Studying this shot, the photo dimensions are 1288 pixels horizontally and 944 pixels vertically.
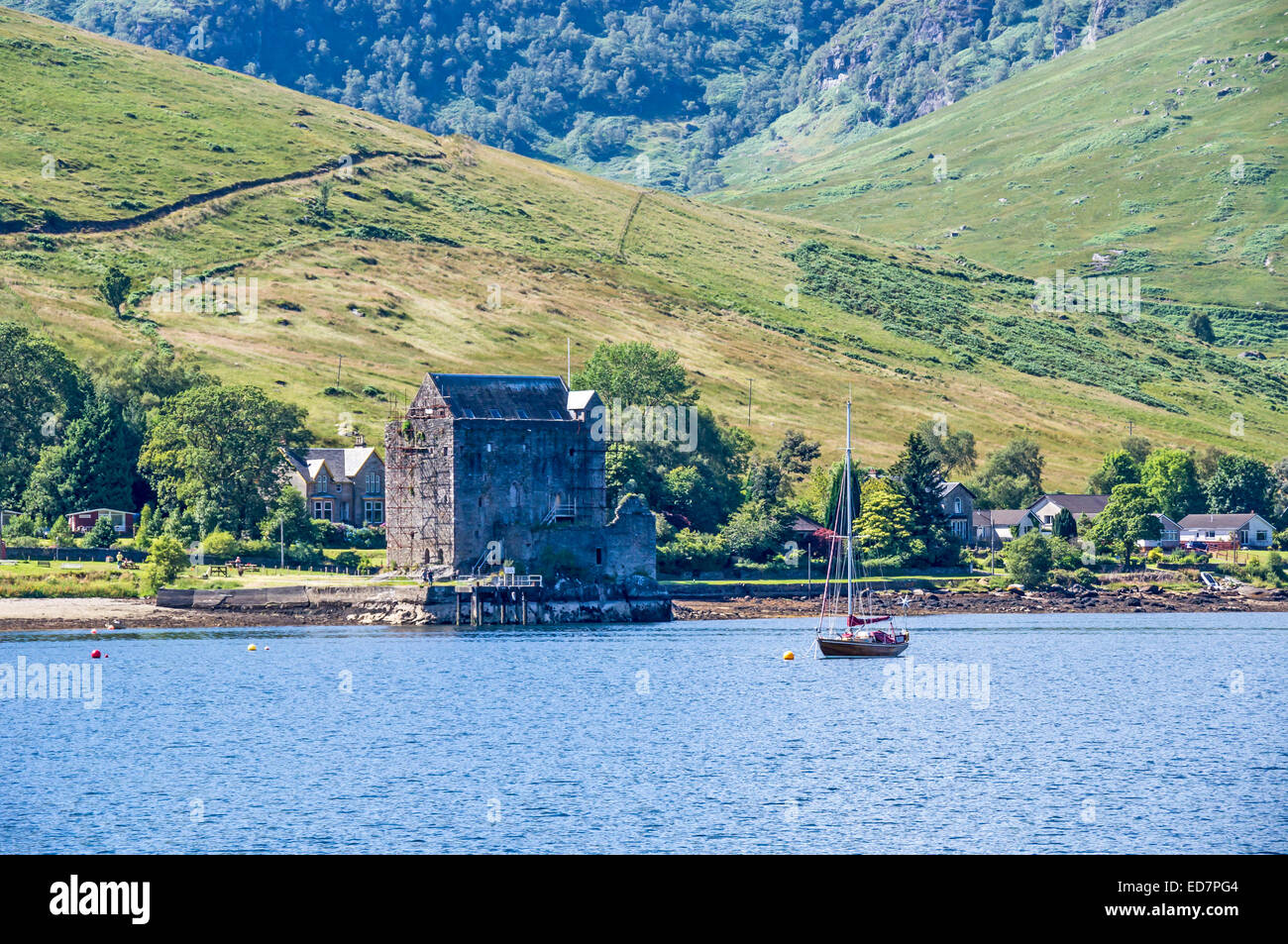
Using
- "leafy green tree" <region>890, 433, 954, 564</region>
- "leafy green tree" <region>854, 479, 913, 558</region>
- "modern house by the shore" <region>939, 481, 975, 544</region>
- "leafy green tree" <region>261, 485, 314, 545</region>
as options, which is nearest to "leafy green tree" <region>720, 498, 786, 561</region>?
"leafy green tree" <region>854, 479, 913, 558</region>

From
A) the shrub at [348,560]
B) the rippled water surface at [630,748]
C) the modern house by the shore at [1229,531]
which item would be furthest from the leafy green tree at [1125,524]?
the shrub at [348,560]

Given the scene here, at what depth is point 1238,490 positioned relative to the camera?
490 ft

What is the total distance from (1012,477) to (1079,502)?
12495 millimetres

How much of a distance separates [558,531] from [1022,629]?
3093cm

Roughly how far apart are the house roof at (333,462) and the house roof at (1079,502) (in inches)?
2474

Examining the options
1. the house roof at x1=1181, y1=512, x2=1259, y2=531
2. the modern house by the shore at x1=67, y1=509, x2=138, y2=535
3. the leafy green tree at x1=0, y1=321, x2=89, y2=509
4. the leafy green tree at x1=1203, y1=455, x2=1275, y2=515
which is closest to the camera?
the modern house by the shore at x1=67, y1=509, x2=138, y2=535

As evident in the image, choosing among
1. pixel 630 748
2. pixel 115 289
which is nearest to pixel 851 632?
pixel 630 748

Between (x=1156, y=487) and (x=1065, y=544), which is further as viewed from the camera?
(x=1156, y=487)

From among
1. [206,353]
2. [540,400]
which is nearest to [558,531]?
[540,400]

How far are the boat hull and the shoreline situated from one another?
948 inches

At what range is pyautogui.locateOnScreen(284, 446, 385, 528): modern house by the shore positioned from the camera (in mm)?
124625

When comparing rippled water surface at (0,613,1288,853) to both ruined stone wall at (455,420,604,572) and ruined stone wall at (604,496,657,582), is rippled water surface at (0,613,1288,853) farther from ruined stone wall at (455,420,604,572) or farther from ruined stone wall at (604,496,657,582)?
ruined stone wall at (604,496,657,582)
